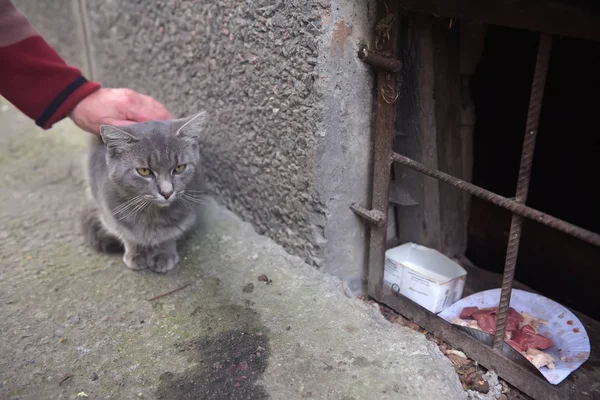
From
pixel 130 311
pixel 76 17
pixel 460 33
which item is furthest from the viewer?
pixel 76 17

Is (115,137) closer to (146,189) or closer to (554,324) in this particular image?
(146,189)

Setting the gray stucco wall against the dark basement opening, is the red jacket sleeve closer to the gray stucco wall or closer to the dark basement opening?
the gray stucco wall

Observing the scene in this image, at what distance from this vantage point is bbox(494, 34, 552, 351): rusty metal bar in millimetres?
1243

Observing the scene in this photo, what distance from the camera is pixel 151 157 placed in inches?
71.7

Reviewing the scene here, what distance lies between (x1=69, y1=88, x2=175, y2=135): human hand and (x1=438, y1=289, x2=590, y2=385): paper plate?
1.40 m

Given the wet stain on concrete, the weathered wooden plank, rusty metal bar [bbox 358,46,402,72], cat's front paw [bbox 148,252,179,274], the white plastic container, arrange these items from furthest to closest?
1. cat's front paw [bbox 148,252,179,274]
2. the white plastic container
3. rusty metal bar [bbox 358,46,402,72]
4. the wet stain on concrete
5. the weathered wooden plank

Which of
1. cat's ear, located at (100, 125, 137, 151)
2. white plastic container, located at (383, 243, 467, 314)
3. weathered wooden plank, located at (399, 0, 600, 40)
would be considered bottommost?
white plastic container, located at (383, 243, 467, 314)

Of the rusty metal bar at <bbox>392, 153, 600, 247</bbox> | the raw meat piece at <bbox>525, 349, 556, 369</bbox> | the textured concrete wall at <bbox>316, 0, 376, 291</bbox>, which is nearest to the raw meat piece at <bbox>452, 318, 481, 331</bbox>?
the raw meat piece at <bbox>525, 349, 556, 369</bbox>

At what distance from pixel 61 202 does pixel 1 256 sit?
19.4 inches

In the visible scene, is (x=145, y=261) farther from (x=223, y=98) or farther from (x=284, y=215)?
(x=223, y=98)

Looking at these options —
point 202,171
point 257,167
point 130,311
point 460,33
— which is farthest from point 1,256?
point 460,33

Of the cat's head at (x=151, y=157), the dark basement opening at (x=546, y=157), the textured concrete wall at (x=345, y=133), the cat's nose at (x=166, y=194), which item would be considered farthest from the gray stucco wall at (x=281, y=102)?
the dark basement opening at (x=546, y=157)

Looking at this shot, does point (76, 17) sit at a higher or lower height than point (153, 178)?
higher

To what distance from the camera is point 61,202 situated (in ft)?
8.31
